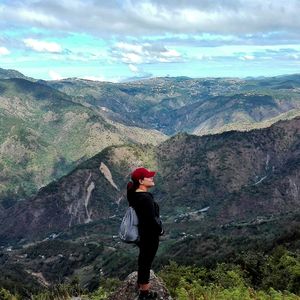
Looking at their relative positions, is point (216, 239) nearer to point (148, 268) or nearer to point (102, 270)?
point (102, 270)

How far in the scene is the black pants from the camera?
20.2 m

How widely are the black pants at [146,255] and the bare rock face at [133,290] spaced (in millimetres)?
1158

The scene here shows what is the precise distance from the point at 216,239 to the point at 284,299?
445ft

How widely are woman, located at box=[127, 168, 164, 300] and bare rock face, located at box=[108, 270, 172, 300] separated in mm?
803

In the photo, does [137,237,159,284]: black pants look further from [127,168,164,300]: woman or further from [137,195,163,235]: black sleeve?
[137,195,163,235]: black sleeve

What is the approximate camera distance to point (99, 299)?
1050 inches

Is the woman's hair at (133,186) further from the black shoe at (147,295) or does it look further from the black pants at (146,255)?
the black shoe at (147,295)

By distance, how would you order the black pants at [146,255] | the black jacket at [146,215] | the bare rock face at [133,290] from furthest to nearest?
the bare rock face at [133,290] → the black pants at [146,255] → the black jacket at [146,215]

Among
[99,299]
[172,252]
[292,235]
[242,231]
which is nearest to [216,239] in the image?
[172,252]

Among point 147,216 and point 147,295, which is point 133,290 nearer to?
point 147,295

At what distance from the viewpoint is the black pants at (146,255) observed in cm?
2022

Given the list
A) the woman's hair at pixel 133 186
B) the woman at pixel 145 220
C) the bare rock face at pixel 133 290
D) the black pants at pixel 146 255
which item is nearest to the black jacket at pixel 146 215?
the woman at pixel 145 220

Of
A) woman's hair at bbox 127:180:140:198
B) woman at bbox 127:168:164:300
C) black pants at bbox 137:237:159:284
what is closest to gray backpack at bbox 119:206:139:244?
woman at bbox 127:168:164:300

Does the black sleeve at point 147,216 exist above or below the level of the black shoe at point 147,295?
above
